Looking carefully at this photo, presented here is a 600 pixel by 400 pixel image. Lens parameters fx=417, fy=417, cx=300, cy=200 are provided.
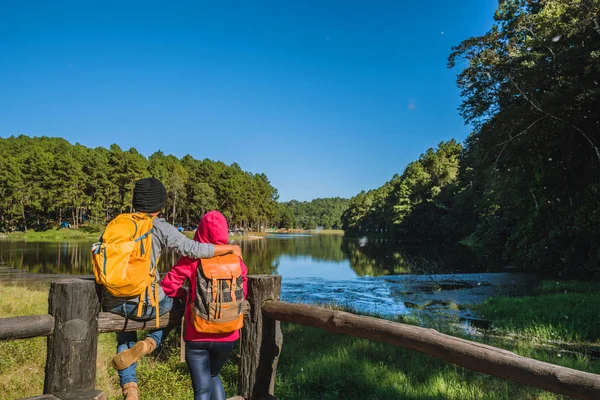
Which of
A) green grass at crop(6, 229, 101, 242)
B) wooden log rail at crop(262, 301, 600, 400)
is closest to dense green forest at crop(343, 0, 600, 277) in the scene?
wooden log rail at crop(262, 301, 600, 400)

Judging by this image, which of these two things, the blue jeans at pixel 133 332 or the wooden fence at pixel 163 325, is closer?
the wooden fence at pixel 163 325

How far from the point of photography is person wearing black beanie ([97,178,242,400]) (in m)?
3.04

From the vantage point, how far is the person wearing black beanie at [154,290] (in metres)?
3.04

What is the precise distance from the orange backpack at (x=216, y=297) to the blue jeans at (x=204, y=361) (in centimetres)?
18

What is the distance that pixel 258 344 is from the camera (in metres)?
3.83

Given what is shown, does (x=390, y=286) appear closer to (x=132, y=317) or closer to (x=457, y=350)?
(x=457, y=350)

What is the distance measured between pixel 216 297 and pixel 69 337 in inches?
39.3

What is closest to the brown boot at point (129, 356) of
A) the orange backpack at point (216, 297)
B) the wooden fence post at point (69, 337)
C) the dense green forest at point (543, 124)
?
the wooden fence post at point (69, 337)

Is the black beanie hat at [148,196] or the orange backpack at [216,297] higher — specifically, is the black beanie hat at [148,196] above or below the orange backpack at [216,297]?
above

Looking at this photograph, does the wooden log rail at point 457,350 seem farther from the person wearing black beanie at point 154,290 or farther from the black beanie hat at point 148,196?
the black beanie hat at point 148,196

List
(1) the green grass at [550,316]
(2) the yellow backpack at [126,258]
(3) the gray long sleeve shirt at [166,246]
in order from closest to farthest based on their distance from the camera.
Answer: (2) the yellow backpack at [126,258], (3) the gray long sleeve shirt at [166,246], (1) the green grass at [550,316]

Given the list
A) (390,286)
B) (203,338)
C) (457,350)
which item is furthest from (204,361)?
(390,286)

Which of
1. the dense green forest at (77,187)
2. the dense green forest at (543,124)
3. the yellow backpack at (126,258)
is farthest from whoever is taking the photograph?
the dense green forest at (77,187)

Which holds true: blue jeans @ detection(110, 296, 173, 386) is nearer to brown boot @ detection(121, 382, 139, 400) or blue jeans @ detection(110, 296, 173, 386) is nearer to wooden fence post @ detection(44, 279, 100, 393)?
brown boot @ detection(121, 382, 139, 400)
